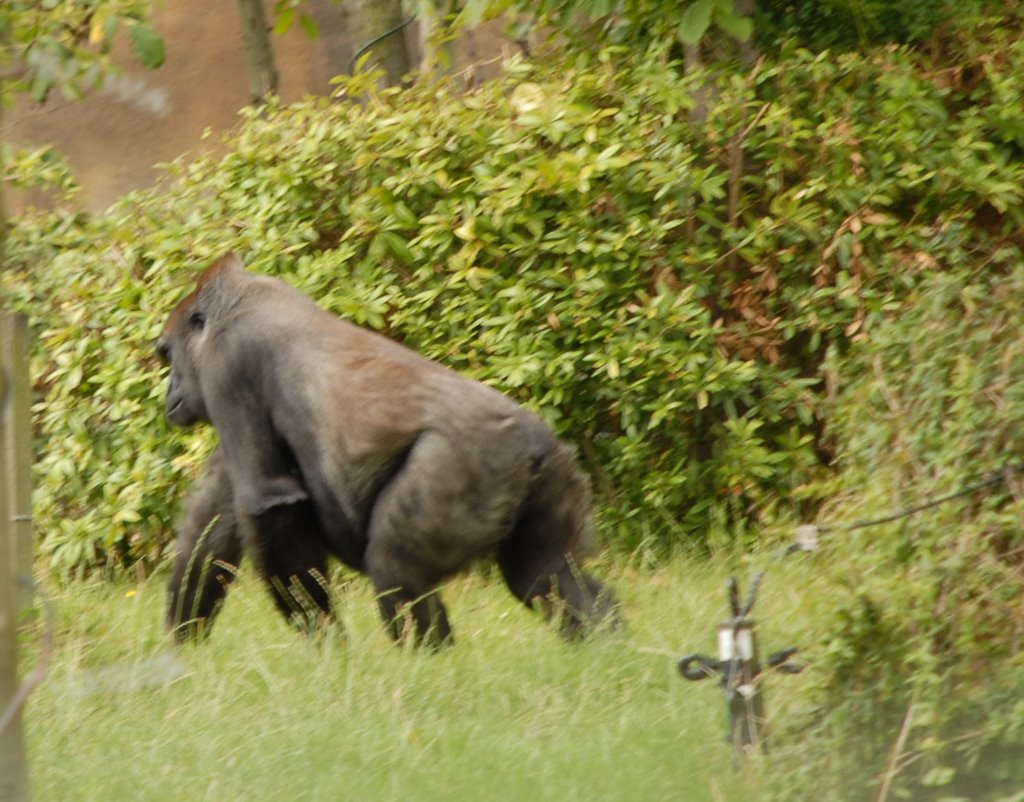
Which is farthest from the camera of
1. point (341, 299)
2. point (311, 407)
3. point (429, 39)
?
point (429, 39)

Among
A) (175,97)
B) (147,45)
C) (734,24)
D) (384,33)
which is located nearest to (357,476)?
(147,45)

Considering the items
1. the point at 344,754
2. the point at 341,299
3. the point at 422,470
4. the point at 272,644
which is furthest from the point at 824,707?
the point at 341,299

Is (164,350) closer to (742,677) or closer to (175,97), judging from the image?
(742,677)

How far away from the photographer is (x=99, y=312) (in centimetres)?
743

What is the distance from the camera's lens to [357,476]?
5199 mm

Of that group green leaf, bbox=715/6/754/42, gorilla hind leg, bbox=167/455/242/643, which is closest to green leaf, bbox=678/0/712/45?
green leaf, bbox=715/6/754/42

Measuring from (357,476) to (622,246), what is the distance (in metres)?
1.93

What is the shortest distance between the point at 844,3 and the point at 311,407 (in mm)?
3278

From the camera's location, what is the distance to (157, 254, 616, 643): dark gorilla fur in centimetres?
504

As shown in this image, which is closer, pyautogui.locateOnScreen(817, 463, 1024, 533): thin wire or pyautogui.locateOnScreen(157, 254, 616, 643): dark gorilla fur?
pyautogui.locateOnScreen(817, 463, 1024, 533): thin wire

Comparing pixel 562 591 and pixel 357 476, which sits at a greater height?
pixel 357 476

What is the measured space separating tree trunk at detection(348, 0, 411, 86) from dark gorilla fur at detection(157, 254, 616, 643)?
3507 millimetres

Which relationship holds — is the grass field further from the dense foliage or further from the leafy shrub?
the dense foliage

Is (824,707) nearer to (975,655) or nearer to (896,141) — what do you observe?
(975,655)
